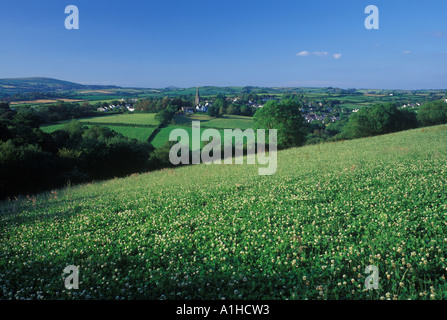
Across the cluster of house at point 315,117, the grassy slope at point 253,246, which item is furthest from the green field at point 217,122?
the grassy slope at point 253,246

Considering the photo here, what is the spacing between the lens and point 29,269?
6.75 metres

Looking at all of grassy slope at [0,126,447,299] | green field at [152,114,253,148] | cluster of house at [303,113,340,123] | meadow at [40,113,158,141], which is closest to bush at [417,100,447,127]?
cluster of house at [303,113,340,123]

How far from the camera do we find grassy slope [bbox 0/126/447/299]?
203 inches

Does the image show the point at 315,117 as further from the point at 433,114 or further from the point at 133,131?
the point at 133,131

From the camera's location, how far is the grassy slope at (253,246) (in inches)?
203

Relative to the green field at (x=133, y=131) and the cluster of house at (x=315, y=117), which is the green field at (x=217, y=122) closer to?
the green field at (x=133, y=131)

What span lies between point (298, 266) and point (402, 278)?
1968 millimetres

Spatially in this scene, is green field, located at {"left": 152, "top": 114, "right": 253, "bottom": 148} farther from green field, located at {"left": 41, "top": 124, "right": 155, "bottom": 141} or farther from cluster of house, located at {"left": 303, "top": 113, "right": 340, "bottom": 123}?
cluster of house, located at {"left": 303, "top": 113, "right": 340, "bottom": 123}

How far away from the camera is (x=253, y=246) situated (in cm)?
679

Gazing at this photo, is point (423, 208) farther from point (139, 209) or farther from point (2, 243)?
point (2, 243)

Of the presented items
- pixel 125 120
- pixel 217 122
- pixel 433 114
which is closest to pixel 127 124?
pixel 125 120

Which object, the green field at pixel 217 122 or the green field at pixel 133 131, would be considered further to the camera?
the green field at pixel 217 122
